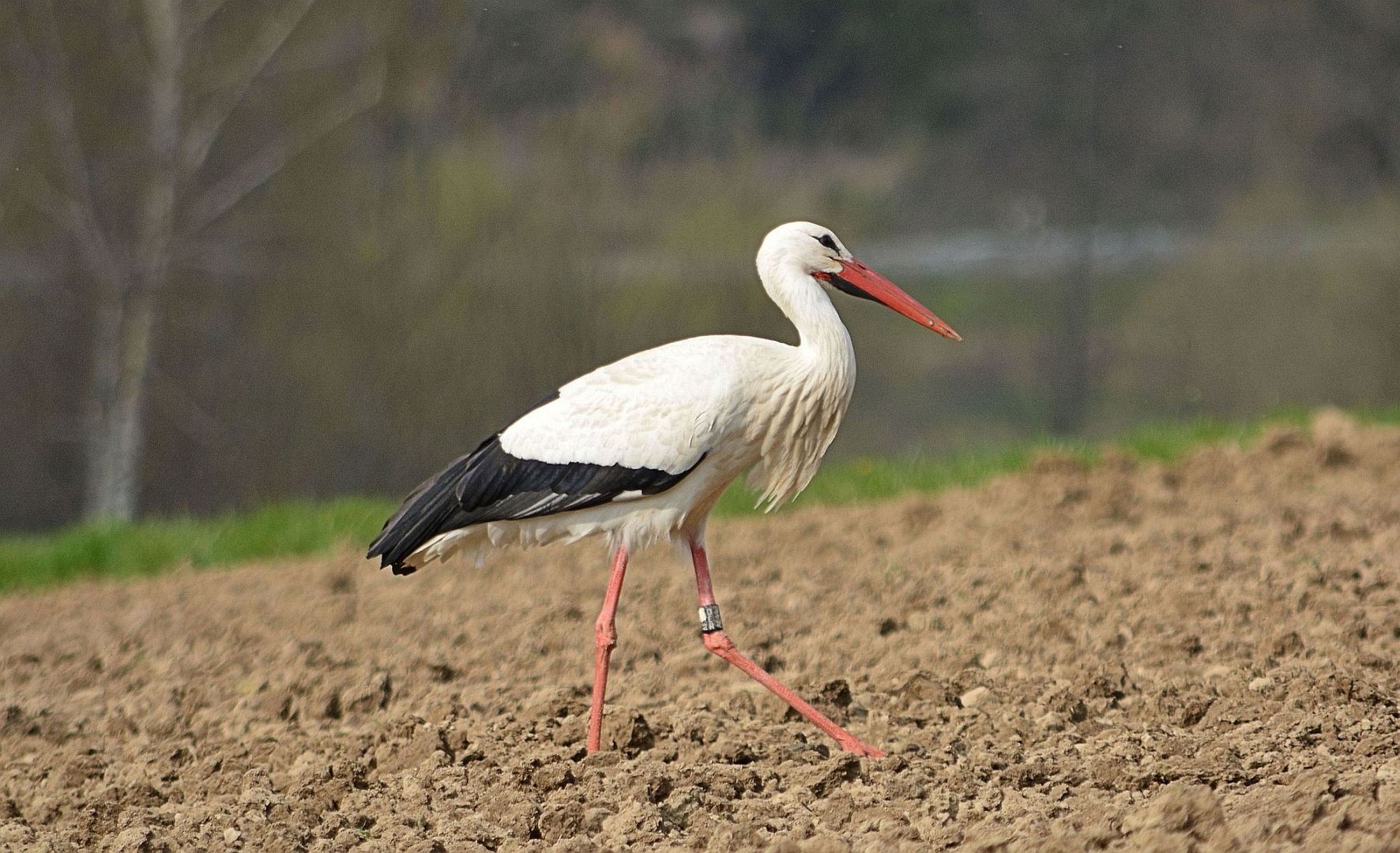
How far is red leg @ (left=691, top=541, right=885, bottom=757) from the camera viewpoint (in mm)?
4551

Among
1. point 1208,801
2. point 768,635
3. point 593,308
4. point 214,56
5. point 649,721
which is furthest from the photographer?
point 593,308

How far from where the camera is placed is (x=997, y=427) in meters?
11.9

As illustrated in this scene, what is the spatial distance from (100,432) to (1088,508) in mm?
6370

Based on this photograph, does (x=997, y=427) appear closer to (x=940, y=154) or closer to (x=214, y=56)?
(x=940, y=154)

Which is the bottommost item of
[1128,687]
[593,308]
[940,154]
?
[1128,687]

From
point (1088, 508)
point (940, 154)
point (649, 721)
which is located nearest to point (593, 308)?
point (940, 154)

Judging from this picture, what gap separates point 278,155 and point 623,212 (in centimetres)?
228

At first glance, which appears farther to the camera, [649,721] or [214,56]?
[214,56]

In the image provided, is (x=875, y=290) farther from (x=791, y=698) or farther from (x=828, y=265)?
(x=791, y=698)

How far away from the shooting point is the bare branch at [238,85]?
1061 cm

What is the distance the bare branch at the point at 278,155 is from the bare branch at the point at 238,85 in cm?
23

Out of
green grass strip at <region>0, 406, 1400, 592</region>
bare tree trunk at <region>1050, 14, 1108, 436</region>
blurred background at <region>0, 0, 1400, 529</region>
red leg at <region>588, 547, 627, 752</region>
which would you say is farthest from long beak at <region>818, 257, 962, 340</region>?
bare tree trunk at <region>1050, 14, 1108, 436</region>

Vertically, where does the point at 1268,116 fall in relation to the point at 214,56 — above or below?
below

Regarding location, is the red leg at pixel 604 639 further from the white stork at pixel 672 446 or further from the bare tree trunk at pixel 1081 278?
the bare tree trunk at pixel 1081 278
